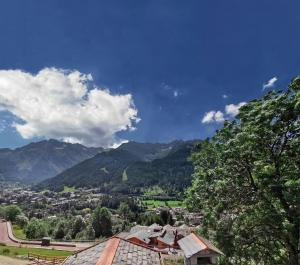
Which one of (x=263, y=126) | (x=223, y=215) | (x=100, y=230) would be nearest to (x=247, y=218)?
(x=223, y=215)

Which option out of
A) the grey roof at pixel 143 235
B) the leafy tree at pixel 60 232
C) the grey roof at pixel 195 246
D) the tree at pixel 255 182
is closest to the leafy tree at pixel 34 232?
the leafy tree at pixel 60 232

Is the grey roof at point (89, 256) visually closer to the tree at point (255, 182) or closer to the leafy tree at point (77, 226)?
the tree at point (255, 182)

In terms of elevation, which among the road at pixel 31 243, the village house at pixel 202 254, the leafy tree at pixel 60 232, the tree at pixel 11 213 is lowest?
the village house at pixel 202 254

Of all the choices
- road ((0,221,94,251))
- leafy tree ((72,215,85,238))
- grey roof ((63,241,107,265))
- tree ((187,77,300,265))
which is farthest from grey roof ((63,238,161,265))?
leafy tree ((72,215,85,238))

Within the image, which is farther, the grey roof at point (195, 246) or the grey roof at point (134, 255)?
the grey roof at point (195, 246)

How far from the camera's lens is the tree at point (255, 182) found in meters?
15.0

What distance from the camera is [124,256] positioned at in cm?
1688

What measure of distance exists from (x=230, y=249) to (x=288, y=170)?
5207 mm

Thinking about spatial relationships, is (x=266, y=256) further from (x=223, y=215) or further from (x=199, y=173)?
(x=199, y=173)

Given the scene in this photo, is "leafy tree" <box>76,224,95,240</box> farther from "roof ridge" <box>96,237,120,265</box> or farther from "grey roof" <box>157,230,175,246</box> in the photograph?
"roof ridge" <box>96,237,120,265</box>

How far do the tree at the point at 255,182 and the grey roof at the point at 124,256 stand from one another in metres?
3.47

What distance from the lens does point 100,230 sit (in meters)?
119

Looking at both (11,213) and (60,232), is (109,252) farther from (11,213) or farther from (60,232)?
(11,213)

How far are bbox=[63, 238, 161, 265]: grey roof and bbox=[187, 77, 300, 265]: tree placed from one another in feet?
11.4
